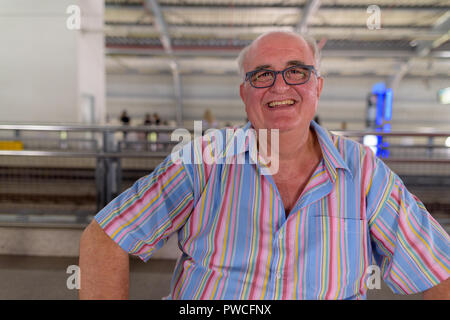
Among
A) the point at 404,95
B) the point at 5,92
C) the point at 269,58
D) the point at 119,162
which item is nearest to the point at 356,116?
the point at 404,95

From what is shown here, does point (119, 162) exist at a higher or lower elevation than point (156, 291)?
higher

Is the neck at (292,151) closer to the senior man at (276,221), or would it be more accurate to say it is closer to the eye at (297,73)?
the senior man at (276,221)

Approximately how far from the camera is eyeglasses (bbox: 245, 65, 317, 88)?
38.0 inches

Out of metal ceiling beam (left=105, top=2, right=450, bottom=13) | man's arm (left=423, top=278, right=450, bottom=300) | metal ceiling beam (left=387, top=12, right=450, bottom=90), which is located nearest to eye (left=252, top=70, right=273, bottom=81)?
man's arm (left=423, top=278, right=450, bottom=300)

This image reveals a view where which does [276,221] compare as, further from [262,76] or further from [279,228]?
[262,76]

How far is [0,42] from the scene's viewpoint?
7.26m

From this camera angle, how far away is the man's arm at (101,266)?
2.98 ft

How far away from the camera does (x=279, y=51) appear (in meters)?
0.96

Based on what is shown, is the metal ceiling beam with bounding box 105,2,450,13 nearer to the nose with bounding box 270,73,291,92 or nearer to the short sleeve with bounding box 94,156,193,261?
the nose with bounding box 270,73,291,92

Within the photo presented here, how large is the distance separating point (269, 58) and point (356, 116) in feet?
59.4

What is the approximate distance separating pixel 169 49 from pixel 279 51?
41.8 ft

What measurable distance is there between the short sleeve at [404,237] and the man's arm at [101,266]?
0.74m

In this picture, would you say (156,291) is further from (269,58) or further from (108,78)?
(108,78)

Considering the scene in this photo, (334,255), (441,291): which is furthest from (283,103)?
(441,291)
